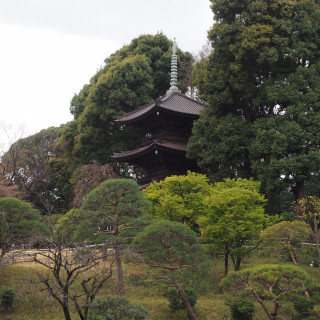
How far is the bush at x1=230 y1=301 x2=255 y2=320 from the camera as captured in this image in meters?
14.7

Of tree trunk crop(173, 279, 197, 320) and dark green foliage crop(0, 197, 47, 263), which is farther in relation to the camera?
dark green foliage crop(0, 197, 47, 263)

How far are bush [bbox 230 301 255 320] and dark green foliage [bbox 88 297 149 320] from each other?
4017mm

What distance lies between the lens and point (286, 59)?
24.7 meters

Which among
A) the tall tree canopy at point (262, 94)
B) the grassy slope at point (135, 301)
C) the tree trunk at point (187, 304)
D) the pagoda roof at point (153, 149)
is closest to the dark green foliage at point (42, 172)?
the pagoda roof at point (153, 149)

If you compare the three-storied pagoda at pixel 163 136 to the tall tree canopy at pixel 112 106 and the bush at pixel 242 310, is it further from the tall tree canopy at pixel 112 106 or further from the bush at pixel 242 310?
the bush at pixel 242 310

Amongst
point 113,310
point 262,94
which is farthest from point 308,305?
point 262,94

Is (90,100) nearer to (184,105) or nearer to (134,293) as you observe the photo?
(184,105)

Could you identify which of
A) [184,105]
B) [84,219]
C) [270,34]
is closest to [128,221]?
[84,219]

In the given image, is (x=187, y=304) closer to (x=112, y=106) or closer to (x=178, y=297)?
(x=178, y=297)

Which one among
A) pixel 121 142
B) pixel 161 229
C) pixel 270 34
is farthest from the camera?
pixel 121 142

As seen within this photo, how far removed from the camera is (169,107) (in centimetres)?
2997

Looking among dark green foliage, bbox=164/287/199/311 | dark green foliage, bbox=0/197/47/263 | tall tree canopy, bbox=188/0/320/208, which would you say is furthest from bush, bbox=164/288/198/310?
tall tree canopy, bbox=188/0/320/208

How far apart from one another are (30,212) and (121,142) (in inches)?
638

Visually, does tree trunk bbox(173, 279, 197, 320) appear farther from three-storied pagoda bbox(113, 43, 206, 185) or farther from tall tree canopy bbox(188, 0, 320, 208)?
three-storied pagoda bbox(113, 43, 206, 185)
